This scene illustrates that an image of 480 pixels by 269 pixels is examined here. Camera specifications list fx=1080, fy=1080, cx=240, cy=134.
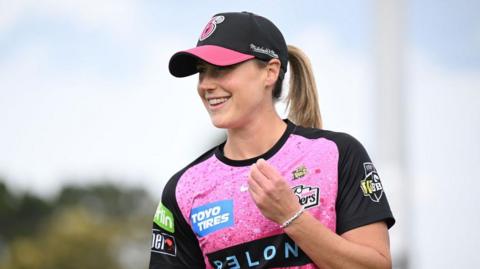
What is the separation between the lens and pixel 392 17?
6.26 m

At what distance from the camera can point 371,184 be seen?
383 centimetres

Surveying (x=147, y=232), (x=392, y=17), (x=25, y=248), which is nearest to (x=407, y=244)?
(x=392, y=17)

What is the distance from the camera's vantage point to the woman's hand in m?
3.50

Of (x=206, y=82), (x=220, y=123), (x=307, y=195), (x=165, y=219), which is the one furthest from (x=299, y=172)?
(x=165, y=219)

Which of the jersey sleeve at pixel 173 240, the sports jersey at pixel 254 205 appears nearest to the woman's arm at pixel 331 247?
the sports jersey at pixel 254 205

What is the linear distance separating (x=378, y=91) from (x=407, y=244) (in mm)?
908

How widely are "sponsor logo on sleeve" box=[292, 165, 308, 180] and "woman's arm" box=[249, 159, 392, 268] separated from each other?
0.30m

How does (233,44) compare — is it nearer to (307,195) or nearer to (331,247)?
(307,195)

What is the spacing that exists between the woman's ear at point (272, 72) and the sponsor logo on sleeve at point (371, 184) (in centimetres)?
47

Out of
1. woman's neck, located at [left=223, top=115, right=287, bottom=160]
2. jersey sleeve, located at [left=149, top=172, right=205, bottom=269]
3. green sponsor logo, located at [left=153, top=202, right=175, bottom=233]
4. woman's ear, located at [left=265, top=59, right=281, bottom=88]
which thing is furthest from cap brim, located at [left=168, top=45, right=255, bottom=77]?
green sponsor logo, located at [left=153, top=202, right=175, bottom=233]

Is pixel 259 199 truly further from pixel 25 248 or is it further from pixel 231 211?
pixel 25 248

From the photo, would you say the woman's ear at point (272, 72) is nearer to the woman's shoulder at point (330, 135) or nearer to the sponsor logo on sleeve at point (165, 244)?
the woman's shoulder at point (330, 135)

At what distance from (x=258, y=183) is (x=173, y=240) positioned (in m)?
0.74

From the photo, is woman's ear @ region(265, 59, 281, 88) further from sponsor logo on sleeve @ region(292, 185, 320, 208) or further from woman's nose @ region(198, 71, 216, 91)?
sponsor logo on sleeve @ region(292, 185, 320, 208)
